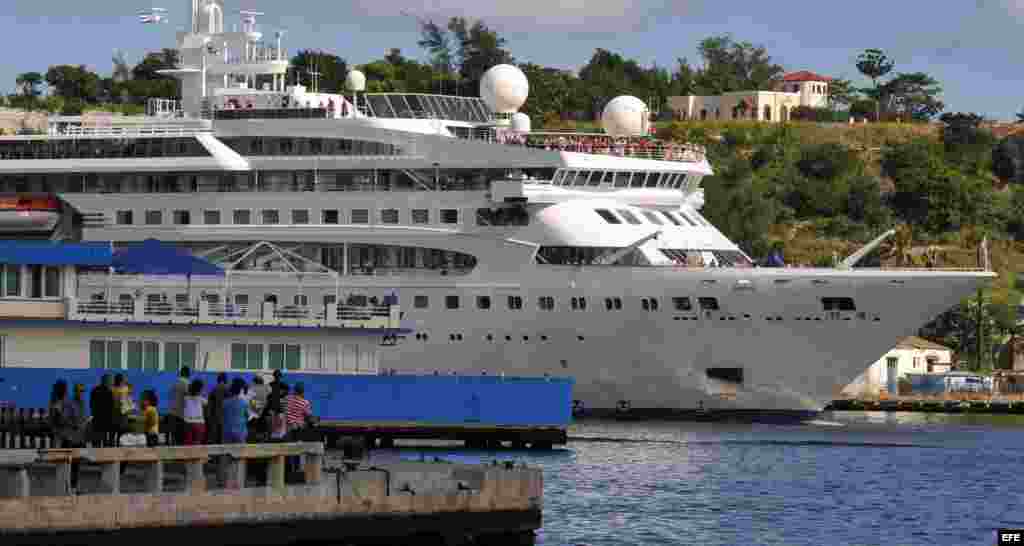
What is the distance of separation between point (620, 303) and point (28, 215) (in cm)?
1733

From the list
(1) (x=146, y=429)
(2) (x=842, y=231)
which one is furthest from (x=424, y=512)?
(2) (x=842, y=231)

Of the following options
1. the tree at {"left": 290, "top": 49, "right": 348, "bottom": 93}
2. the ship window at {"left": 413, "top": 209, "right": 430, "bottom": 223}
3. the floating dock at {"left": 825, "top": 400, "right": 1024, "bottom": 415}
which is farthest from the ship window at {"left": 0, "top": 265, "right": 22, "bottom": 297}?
the tree at {"left": 290, "top": 49, "right": 348, "bottom": 93}

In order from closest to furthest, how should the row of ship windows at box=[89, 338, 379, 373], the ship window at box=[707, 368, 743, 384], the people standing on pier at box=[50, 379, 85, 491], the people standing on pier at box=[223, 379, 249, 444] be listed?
the people standing on pier at box=[50, 379, 85, 491] → the people standing on pier at box=[223, 379, 249, 444] → the row of ship windows at box=[89, 338, 379, 373] → the ship window at box=[707, 368, 743, 384]

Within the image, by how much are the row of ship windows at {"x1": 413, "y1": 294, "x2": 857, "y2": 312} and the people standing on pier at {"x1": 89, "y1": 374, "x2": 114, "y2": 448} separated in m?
29.1

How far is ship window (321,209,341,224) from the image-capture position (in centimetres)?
5955

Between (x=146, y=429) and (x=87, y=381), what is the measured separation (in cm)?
A: 1871

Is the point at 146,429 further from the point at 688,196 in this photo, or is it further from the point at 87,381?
the point at 688,196

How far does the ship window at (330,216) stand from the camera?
5955 cm

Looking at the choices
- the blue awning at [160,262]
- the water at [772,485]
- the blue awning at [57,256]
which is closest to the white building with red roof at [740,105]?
the water at [772,485]

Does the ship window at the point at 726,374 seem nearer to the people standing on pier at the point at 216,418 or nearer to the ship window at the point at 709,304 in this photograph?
the ship window at the point at 709,304

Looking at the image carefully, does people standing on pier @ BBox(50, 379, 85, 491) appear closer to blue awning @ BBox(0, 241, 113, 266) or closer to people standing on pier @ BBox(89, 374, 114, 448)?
people standing on pier @ BBox(89, 374, 114, 448)

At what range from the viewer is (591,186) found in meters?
58.6

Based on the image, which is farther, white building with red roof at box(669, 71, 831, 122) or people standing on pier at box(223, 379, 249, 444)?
white building with red roof at box(669, 71, 831, 122)

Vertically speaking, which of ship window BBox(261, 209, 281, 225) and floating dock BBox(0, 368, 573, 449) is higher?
ship window BBox(261, 209, 281, 225)
